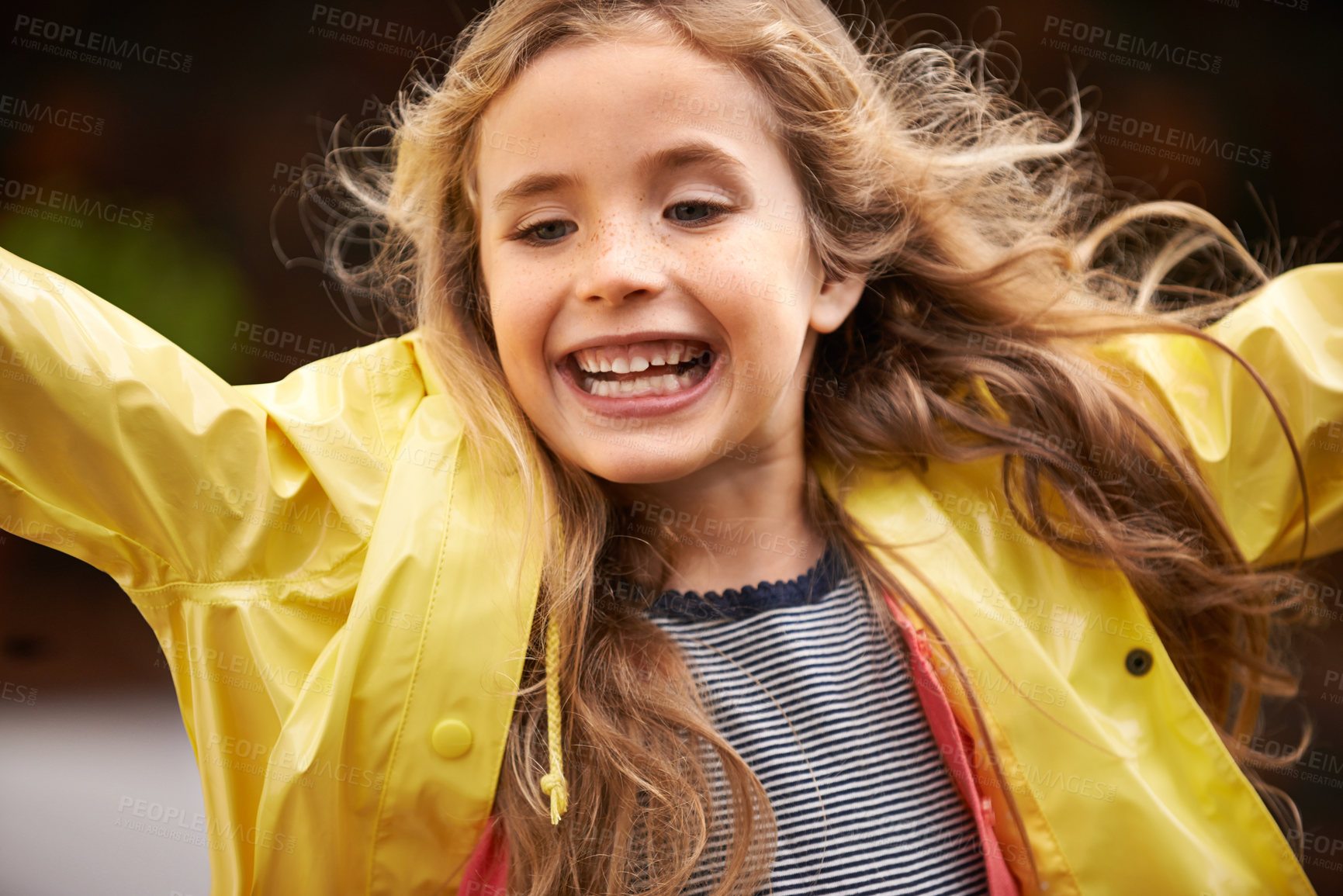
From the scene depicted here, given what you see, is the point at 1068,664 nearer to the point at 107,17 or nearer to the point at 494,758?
the point at 494,758

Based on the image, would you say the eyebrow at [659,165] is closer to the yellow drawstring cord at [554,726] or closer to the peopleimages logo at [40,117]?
the yellow drawstring cord at [554,726]

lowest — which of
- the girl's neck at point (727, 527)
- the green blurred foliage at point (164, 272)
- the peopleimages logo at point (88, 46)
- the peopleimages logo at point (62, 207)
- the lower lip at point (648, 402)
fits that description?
the girl's neck at point (727, 527)

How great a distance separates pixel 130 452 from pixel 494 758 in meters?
0.43

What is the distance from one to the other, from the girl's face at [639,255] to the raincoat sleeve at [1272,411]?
50 centimetres

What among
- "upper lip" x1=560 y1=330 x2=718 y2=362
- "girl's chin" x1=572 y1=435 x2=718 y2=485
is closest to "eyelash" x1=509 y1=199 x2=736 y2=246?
"upper lip" x1=560 y1=330 x2=718 y2=362

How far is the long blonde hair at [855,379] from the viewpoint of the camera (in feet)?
3.58

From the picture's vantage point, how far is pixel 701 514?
1.27 metres

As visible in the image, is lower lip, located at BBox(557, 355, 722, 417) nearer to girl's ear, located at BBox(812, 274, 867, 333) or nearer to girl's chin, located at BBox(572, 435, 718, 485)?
girl's chin, located at BBox(572, 435, 718, 485)

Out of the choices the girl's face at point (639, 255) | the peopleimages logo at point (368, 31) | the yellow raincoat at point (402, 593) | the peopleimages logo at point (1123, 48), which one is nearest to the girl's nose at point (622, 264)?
the girl's face at point (639, 255)

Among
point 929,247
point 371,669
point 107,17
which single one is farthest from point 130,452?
point 107,17

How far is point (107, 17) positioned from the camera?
2152 mm

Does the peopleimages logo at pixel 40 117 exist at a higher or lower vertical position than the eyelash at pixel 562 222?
higher

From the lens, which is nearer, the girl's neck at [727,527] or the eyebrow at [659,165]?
the eyebrow at [659,165]

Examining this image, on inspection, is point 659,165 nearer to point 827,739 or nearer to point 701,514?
point 701,514
